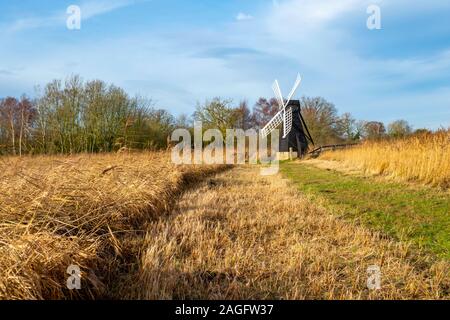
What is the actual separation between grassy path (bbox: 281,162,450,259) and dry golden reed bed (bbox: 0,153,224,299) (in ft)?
9.83

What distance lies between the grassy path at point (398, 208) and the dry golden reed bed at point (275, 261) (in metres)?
0.44

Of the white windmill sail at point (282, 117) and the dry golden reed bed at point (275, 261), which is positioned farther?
the white windmill sail at point (282, 117)

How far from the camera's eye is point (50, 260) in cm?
257

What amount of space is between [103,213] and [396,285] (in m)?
3.03

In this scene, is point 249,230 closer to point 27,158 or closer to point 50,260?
point 50,260

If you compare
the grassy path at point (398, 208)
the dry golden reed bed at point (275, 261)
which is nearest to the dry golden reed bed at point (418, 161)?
the grassy path at point (398, 208)

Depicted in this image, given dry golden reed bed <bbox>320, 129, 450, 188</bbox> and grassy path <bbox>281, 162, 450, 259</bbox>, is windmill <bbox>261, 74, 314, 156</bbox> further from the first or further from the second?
grassy path <bbox>281, 162, 450, 259</bbox>

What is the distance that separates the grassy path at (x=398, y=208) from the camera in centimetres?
440

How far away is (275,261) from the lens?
11.2ft

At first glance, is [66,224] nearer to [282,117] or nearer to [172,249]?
[172,249]

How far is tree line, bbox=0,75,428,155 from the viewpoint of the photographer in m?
5.86

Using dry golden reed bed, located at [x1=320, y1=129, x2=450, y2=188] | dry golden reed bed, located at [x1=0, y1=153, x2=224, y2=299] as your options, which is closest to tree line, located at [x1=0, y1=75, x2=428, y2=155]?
dry golden reed bed, located at [x1=0, y1=153, x2=224, y2=299]

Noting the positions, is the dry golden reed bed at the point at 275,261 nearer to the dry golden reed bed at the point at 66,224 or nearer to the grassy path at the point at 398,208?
the dry golden reed bed at the point at 66,224
